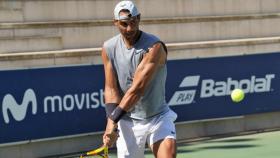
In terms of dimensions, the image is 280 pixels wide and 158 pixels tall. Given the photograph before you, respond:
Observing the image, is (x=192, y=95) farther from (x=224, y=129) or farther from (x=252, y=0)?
(x=252, y=0)

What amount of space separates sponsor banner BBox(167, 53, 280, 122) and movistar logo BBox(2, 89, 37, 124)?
8.81 feet

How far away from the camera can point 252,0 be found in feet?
50.1

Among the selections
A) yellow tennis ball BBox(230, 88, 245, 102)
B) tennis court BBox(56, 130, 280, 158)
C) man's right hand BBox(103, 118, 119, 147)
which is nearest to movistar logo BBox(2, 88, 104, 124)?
tennis court BBox(56, 130, 280, 158)

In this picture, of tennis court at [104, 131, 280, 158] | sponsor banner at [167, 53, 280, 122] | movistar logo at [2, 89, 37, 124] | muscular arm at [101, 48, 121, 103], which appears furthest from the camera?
sponsor banner at [167, 53, 280, 122]

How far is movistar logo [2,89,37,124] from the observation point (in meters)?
11.3

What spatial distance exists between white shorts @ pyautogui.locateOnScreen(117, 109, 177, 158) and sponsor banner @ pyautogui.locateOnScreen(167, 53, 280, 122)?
23.5 ft

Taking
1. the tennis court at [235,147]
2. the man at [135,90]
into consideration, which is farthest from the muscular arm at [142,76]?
the tennis court at [235,147]

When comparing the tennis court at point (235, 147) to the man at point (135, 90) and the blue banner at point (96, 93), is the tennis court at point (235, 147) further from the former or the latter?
the man at point (135, 90)

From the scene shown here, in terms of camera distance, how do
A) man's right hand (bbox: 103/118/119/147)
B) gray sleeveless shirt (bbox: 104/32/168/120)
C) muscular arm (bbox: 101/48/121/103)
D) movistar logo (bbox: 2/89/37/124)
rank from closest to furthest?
man's right hand (bbox: 103/118/119/147) < gray sleeveless shirt (bbox: 104/32/168/120) < muscular arm (bbox: 101/48/121/103) < movistar logo (bbox: 2/89/37/124)

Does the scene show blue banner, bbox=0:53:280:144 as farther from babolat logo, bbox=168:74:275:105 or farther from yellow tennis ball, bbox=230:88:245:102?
yellow tennis ball, bbox=230:88:245:102

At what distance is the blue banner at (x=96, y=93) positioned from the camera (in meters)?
11.4

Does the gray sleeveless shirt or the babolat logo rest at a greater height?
the gray sleeveless shirt

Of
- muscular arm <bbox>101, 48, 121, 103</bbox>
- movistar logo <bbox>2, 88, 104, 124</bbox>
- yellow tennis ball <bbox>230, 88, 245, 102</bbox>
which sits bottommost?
yellow tennis ball <bbox>230, 88, 245, 102</bbox>

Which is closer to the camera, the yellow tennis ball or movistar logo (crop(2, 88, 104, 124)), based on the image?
movistar logo (crop(2, 88, 104, 124))
